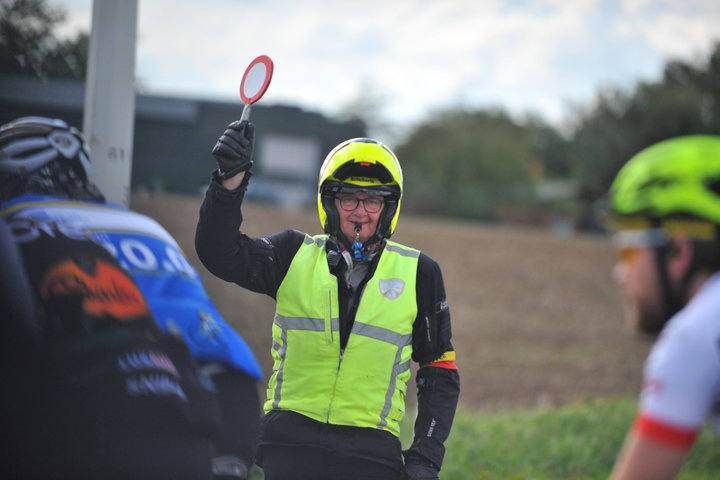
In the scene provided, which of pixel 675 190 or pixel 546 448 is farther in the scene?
pixel 546 448

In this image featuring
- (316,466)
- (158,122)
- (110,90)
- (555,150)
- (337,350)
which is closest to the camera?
(316,466)

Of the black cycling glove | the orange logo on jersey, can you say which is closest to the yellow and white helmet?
the black cycling glove

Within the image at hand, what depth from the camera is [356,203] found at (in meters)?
3.65

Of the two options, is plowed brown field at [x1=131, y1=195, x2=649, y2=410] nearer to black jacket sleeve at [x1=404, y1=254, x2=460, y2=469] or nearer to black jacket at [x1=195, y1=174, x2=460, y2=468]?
black jacket at [x1=195, y1=174, x2=460, y2=468]

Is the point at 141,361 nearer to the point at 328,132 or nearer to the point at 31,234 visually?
the point at 31,234

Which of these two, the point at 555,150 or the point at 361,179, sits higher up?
the point at 555,150

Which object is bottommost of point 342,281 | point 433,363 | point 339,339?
point 433,363

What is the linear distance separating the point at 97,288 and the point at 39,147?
1551mm

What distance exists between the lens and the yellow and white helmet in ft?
12.0

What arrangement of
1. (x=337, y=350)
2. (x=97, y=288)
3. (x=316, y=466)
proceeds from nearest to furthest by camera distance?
(x=97, y=288) < (x=316, y=466) < (x=337, y=350)

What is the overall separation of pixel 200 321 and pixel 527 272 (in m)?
19.9

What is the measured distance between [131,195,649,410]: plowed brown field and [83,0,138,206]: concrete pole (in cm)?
308

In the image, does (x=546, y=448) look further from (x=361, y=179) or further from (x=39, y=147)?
(x=39, y=147)

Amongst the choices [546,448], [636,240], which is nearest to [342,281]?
[636,240]
